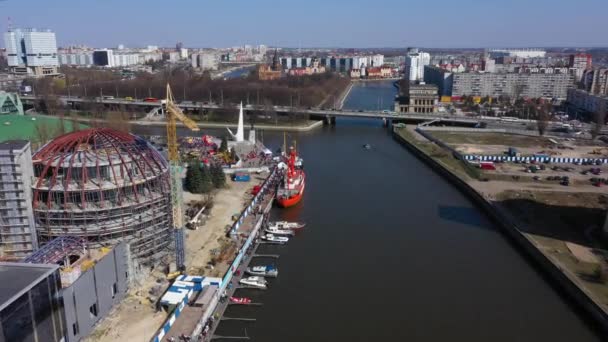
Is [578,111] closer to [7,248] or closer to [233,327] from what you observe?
[233,327]

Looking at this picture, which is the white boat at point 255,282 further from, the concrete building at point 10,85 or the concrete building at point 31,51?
the concrete building at point 31,51

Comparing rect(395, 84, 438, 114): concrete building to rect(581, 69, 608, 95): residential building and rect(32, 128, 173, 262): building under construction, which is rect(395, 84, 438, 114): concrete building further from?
rect(32, 128, 173, 262): building under construction

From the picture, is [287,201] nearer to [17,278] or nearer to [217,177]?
[217,177]

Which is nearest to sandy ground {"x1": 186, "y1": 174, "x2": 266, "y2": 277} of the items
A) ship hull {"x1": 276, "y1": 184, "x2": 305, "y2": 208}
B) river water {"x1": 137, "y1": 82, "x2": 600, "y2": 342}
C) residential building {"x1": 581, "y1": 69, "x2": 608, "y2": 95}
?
ship hull {"x1": 276, "y1": 184, "x2": 305, "y2": 208}

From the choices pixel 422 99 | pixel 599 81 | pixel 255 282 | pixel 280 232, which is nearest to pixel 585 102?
pixel 599 81

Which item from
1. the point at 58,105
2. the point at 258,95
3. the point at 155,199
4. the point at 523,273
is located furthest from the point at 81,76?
the point at 523,273

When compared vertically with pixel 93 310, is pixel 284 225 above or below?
below

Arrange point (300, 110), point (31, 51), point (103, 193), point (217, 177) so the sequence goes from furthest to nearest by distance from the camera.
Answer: point (31, 51), point (300, 110), point (217, 177), point (103, 193)
